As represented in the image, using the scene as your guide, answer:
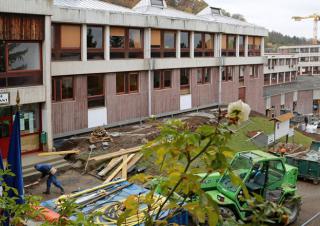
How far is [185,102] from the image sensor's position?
3169 centimetres

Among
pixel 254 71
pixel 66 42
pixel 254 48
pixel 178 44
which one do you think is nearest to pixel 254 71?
pixel 254 71

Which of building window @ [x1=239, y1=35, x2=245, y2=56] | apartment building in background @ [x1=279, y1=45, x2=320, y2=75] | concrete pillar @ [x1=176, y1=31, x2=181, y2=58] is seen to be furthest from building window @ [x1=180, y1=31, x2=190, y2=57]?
apartment building in background @ [x1=279, y1=45, x2=320, y2=75]

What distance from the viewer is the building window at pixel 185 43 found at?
31.1 metres

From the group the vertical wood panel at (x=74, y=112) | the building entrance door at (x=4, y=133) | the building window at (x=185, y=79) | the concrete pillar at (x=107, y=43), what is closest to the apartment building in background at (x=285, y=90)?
the building window at (x=185, y=79)

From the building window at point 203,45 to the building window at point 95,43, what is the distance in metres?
9.69

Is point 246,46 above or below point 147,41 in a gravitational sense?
above

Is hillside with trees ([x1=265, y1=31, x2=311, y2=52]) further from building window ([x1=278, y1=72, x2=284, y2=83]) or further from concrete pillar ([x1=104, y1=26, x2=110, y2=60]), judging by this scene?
concrete pillar ([x1=104, y1=26, x2=110, y2=60])

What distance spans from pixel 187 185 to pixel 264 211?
0.56m

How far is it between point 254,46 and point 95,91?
20365 millimetres

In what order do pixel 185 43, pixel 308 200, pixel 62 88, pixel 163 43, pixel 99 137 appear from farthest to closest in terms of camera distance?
pixel 185 43 → pixel 163 43 → pixel 62 88 → pixel 99 137 → pixel 308 200

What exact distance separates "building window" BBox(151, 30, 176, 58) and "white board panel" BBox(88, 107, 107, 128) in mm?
5917

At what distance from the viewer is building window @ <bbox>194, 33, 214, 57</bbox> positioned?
32.7 metres

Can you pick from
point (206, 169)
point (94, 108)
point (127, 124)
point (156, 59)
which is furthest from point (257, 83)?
point (206, 169)

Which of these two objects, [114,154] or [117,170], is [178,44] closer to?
[114,154]
